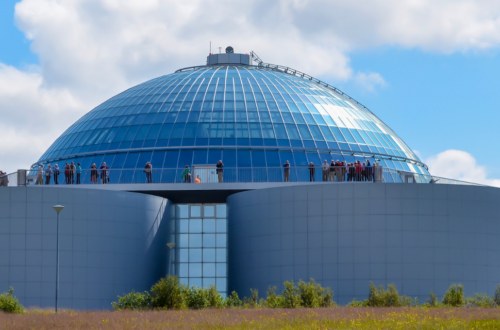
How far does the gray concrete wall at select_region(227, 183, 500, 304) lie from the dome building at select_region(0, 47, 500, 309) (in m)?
0.06

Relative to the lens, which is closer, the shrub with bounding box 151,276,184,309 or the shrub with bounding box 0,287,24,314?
the shrub with bounding box 0,287,24,314

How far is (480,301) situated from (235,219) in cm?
1344

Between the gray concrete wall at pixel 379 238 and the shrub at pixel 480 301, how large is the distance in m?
1.41

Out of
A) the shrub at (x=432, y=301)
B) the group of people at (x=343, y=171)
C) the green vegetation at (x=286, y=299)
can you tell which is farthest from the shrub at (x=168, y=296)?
the group of people at (x=343, y=171)

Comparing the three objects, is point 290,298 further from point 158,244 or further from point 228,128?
point 228,128

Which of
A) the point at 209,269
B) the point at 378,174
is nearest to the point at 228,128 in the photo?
the point at 209,269

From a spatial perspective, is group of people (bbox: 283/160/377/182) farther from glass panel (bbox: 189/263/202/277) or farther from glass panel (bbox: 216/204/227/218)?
glass panel (bbox: 189/263/202/277)

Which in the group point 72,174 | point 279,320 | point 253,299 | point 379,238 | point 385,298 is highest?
point 72,174

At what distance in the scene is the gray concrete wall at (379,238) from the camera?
39.9 m

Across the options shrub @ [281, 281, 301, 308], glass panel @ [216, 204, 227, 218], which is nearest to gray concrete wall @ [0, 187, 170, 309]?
glass panel @ [216, 204, 227, 218]

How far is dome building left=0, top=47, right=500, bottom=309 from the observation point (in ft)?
132

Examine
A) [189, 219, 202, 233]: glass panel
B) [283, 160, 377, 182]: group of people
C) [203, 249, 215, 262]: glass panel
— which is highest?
[283, 160, 377, 182]: group of people

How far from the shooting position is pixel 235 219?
43.8 metres

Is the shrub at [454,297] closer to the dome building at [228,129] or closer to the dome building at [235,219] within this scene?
the dome building at [235,219]
